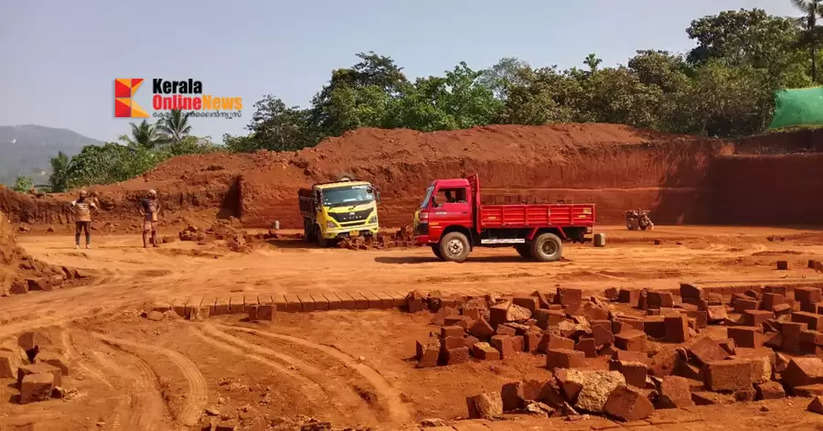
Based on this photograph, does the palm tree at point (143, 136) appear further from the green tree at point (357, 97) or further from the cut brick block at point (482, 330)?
the cut brick block at point (482, 330)

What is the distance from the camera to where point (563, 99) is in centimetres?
3884

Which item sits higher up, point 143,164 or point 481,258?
point 143,164

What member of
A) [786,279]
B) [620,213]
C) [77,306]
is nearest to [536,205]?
[786,279]

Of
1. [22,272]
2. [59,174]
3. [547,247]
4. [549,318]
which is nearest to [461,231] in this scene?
[547,247]

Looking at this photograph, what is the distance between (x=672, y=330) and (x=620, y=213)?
22.6 meters

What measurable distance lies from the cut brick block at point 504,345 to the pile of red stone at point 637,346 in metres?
0.01

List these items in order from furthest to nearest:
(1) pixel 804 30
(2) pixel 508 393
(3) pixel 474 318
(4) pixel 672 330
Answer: (1) pixel 804 30
(3) pixel 474 318
(4) pixel 672 330
(2) pixel 508 393

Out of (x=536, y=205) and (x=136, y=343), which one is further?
(x=536, y=205)

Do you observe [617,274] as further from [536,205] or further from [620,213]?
[620,213]

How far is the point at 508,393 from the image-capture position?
543cm

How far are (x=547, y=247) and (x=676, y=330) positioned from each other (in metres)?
8.32

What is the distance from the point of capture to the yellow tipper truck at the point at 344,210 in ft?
67.5

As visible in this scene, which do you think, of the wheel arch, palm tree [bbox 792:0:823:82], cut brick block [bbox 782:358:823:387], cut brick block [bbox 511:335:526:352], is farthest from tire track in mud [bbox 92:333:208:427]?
palm tree [bbox 792:0:823:82]

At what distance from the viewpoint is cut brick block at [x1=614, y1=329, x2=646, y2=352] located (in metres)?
7.35
